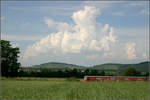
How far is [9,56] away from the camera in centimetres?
7600

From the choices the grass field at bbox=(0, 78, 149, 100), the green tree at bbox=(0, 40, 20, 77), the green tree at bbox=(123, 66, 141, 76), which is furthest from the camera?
the green tree at bbox=(123, 66, 141, 76)

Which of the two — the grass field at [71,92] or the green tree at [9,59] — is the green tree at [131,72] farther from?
the grass field at [71,92]

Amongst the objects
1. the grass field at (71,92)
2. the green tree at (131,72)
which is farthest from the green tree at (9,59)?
the green tree at (131,72)

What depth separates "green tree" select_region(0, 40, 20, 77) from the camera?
73.9 meters

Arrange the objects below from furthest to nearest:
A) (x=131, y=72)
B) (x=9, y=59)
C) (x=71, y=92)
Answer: (x=131, y=72)
(x=9, y=59)
(x=71, y=92)

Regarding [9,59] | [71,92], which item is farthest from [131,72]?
[71,92]

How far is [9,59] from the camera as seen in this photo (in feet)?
248

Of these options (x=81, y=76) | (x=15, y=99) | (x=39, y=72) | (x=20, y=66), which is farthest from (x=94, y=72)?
(x=15, y=99)

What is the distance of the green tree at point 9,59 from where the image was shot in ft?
243

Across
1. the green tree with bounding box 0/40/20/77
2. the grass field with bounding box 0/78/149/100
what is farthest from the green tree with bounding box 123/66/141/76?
the grass field with bounding box 0/78/149/100

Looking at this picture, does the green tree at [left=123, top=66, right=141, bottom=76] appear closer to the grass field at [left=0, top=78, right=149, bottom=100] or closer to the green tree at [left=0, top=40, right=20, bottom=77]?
the green tree at [left=0, top=40, right=20, bottom=77]

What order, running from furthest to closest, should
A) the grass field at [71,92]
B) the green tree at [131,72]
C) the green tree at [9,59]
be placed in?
the green tree at [131,72], the green tree at [9,59], the grass field at [71,92]

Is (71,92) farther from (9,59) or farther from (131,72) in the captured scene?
(131,72)

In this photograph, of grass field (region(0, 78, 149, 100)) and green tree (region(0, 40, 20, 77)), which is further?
green tree (region(0, 40, 20, 77))
